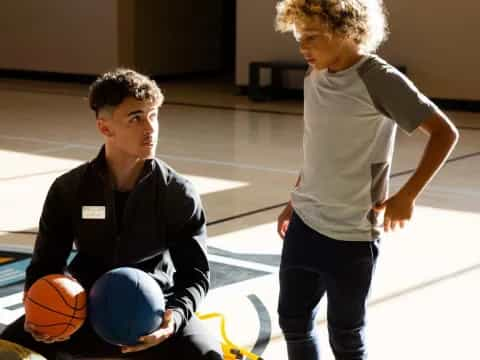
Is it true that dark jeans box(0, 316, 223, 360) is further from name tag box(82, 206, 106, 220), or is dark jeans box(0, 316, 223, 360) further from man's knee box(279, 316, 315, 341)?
name tag box(82, 206, 106, 220)

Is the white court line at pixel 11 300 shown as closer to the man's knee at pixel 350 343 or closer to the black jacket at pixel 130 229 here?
the black jacket at pixel 130 229

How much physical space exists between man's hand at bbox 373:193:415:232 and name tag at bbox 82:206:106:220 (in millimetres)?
866

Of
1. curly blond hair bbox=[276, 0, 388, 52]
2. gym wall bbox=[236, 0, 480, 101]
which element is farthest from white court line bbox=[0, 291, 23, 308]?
gym wall bbox=[236, 0, 480, 101]

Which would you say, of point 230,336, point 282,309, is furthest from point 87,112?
point 282,309

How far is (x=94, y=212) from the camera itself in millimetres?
2885

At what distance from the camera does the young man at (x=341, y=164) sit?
104 inches

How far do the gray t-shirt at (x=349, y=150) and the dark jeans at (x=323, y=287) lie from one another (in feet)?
0.13

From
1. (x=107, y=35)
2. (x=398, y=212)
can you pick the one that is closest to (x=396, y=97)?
(x=398, y=212)

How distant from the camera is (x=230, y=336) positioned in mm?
3629

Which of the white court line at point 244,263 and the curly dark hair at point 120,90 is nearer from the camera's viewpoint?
the curly dark hair at point 120,90

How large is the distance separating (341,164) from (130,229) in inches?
26.5

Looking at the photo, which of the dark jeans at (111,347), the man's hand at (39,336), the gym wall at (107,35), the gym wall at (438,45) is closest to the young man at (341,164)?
the dark jeans at (111,347)

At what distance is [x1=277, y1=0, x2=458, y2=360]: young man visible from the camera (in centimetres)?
264

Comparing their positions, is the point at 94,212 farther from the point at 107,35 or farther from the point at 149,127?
the point at 107,35
